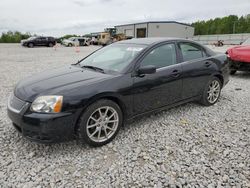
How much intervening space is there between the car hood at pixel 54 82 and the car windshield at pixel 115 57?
11.8 inches

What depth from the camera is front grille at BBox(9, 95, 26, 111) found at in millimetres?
2562

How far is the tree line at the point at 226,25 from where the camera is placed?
64.9m

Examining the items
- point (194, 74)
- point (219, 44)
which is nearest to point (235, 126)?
point (194, 74)

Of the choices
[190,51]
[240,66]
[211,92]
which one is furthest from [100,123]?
[240,66]

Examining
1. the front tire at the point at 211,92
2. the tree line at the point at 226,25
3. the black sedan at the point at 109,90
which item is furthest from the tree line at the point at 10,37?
the tree line at the point at 226,25

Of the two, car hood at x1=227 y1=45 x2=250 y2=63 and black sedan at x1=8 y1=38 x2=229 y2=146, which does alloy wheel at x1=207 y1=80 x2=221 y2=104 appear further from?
car hood at x1=227 y1=45 x2=250 y2=63

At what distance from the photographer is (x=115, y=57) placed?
11.6ft

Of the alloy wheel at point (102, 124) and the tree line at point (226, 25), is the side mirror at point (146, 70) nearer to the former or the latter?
the alloy wheel at point (102, 124)

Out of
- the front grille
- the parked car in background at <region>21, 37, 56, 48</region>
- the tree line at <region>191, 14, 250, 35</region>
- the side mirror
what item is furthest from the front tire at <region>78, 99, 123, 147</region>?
the tree line at <region>191, 14, 250, 35</region>

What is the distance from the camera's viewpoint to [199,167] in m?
2.45

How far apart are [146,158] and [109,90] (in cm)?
101

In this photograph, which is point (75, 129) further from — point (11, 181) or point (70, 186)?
point (11, 181)

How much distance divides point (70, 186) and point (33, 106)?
103 cm

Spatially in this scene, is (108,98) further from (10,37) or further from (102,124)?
(10,37)
